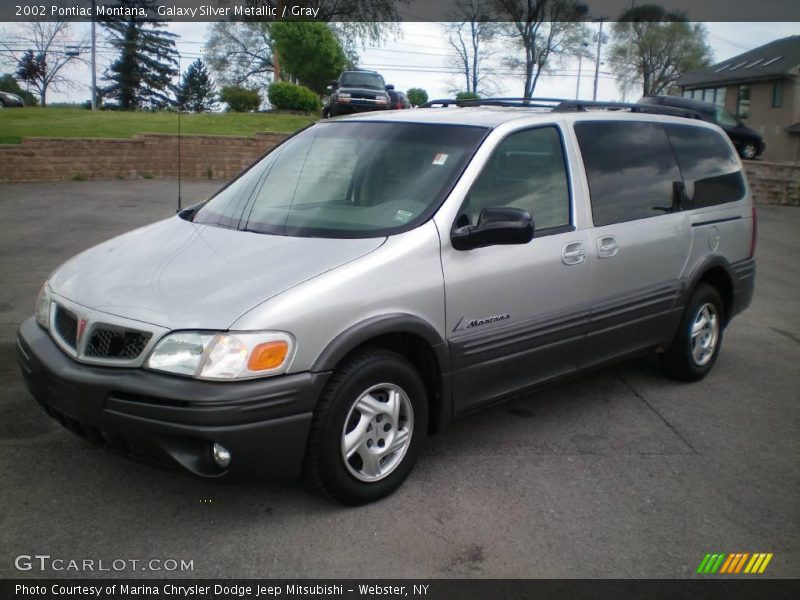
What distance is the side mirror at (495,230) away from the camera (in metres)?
3.88

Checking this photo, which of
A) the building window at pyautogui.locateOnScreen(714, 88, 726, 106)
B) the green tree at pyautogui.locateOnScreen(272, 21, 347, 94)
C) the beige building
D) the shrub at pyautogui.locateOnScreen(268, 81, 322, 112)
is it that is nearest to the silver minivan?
the shrub at pyautogui.locateOnScreen(268, 81, 322, 112)

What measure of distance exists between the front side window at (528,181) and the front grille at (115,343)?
1.69 metres

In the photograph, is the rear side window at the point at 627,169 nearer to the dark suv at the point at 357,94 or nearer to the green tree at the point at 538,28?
the dark suv at the point at 357,94

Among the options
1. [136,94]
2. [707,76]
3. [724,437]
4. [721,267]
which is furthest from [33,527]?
[707,76]

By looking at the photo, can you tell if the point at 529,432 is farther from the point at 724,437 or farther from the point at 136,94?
the point at 136,94

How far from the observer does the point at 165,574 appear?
10.3ft

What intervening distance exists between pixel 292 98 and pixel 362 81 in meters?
5.46

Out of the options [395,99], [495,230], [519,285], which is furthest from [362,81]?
[495,230]

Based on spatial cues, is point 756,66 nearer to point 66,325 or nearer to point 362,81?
point 362,81

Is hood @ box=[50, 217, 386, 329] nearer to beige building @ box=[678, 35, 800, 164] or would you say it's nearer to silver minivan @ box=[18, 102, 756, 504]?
silver minivan @ box=[18, 102, 756, 504]

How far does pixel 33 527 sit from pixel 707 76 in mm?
53712

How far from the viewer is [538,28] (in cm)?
5316

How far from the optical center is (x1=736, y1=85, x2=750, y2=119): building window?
4556 cm

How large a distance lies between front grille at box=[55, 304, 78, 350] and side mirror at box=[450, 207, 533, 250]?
5.96 ft
